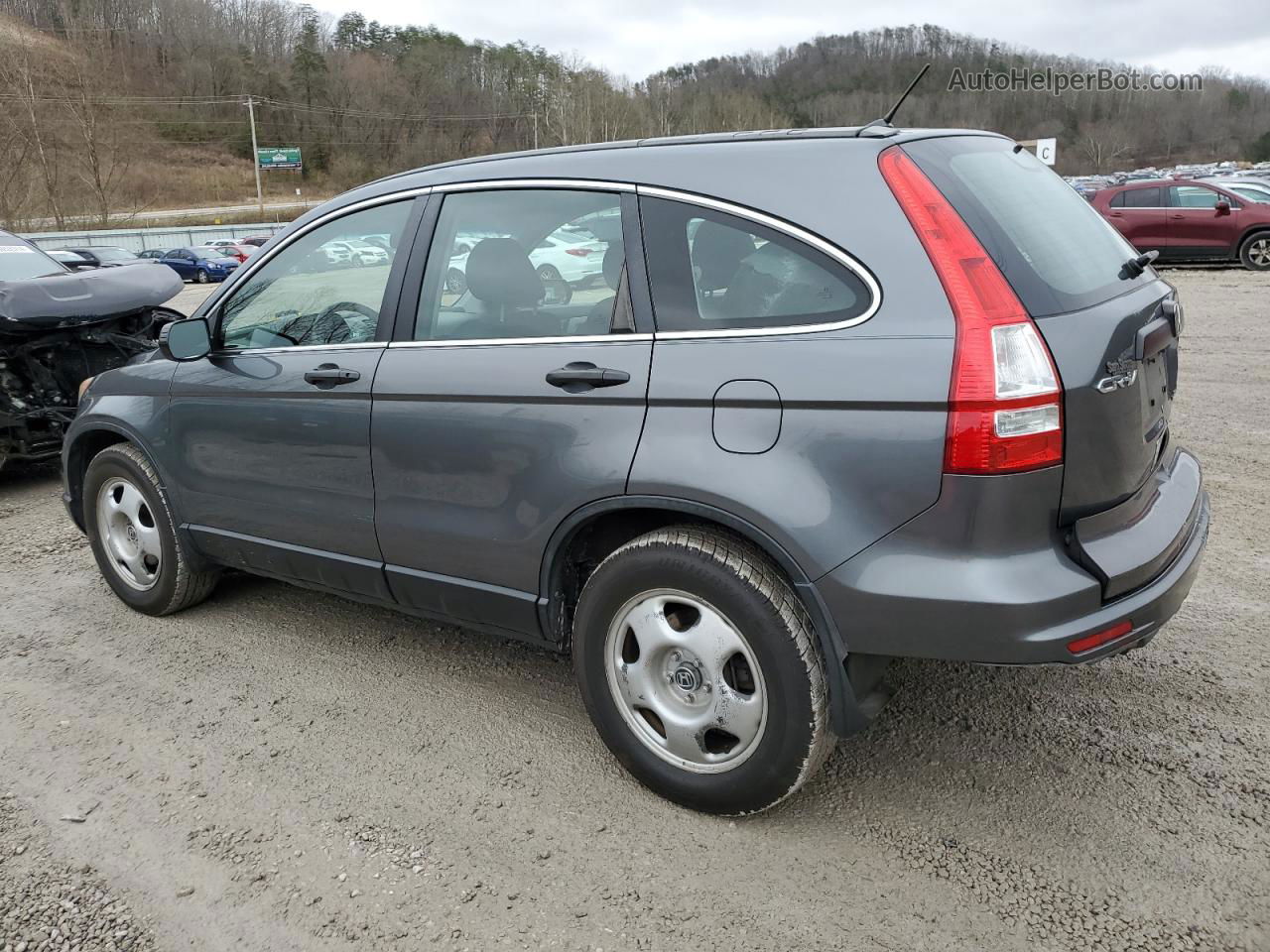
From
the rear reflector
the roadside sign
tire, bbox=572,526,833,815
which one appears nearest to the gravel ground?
tire, bbox=572,526,833,815

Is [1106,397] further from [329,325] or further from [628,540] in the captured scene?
[329,325]

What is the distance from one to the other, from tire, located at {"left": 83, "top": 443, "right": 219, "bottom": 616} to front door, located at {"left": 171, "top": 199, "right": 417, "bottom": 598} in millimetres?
226

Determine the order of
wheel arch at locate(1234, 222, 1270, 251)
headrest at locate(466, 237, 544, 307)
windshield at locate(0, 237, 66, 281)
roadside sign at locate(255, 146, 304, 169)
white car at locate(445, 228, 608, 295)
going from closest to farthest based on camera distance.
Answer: white car at locate(445, 228, 608, 295), headrest at locate(466, 237, 544, 307), windshield at locate(0, 237, 66, 281), wheel arch at locate(1234, 222, 1270, 251), roadside sign at locate(255, 146, 304, 169)

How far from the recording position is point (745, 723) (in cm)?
263

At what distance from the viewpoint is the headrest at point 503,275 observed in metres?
3.03

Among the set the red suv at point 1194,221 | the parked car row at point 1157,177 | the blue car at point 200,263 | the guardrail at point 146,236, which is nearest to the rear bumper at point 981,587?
the red suv at point 1194,221

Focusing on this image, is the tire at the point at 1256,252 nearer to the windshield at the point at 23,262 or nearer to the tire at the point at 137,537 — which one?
the windshield at the point at 23,262

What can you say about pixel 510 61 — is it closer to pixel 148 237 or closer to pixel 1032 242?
pixel 148 237

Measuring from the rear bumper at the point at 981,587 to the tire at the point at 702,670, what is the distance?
210mm

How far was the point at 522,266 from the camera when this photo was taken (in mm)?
3066

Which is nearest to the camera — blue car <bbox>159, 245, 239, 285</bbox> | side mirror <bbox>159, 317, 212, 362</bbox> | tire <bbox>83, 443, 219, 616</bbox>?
side mirror <bbox>159, 317, 212, 362</bbox>

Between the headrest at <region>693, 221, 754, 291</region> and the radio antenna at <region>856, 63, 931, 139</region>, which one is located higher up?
the radio antenna at <region>856, 63, 931, 139</region>

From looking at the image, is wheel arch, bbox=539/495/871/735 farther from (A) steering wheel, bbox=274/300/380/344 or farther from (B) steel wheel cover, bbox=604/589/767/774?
(A) steering wheel, bbox=274/300/380/344

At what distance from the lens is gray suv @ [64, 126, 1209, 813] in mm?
2303
